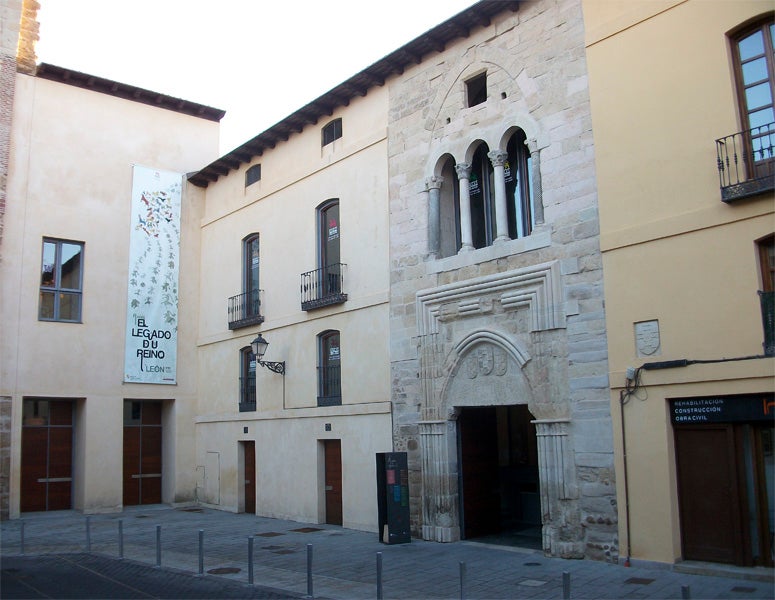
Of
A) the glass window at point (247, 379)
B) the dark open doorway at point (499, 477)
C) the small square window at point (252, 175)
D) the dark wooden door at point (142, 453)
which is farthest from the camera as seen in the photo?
the dark wooden door at point (142, 453)

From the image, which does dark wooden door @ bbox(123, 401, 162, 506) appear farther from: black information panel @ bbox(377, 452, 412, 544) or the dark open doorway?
the dark open doorway

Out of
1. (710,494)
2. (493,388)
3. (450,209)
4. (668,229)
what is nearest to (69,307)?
(450,209)

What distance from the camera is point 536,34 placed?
14281 millimetres

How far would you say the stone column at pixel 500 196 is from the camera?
14508mm

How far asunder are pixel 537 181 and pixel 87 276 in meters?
14.4

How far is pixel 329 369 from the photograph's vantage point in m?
18.9

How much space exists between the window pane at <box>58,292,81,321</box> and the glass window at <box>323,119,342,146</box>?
892 cm

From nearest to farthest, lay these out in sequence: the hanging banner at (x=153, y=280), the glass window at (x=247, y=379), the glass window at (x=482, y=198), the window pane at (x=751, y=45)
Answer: the window pane at (x=751, y=45) < the glass window at (x=482, y=198) < the glass window at (x=247, y=379) < the hanging banner at (x=153, y=280)

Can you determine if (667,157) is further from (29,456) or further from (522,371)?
(29,456)

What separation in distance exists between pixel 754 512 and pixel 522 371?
449 centimetres

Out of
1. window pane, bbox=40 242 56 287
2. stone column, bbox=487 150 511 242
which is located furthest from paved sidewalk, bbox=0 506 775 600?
window pane, bbox=40 242 56 287

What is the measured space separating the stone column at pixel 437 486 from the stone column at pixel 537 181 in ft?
15.0

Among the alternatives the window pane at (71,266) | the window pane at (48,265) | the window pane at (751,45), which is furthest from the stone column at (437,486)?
the window pane at (48,265)

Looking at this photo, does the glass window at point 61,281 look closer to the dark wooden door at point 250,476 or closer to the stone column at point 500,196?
the dark wooden door at point 250,476
